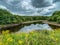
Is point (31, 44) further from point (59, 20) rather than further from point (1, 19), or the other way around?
point (1, 19)

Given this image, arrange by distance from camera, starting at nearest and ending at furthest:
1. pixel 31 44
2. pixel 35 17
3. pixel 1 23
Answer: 1. pixel 31 44
2. pixel 1 23
3. pixel 35 17

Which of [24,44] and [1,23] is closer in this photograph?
[24,44]

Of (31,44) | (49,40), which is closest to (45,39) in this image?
(49,40)

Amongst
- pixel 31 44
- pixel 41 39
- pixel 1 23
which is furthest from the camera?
pixel 1 23

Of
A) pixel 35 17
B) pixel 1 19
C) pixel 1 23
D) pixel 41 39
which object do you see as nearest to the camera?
pixel 41 39

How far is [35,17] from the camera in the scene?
465 ft

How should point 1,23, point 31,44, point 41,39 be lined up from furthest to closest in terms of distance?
point 1,23
point 41,39
point 31,44

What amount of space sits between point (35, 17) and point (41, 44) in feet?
443

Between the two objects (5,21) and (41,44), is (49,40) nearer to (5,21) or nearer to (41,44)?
(41,44)

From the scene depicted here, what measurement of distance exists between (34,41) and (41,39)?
34cm

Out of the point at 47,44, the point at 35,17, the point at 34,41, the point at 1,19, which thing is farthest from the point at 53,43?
the point at 35,17

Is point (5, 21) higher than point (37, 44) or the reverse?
the reverse

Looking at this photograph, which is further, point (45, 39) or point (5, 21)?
point (5, 21)

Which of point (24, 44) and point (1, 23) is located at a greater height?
point (24, 44)
